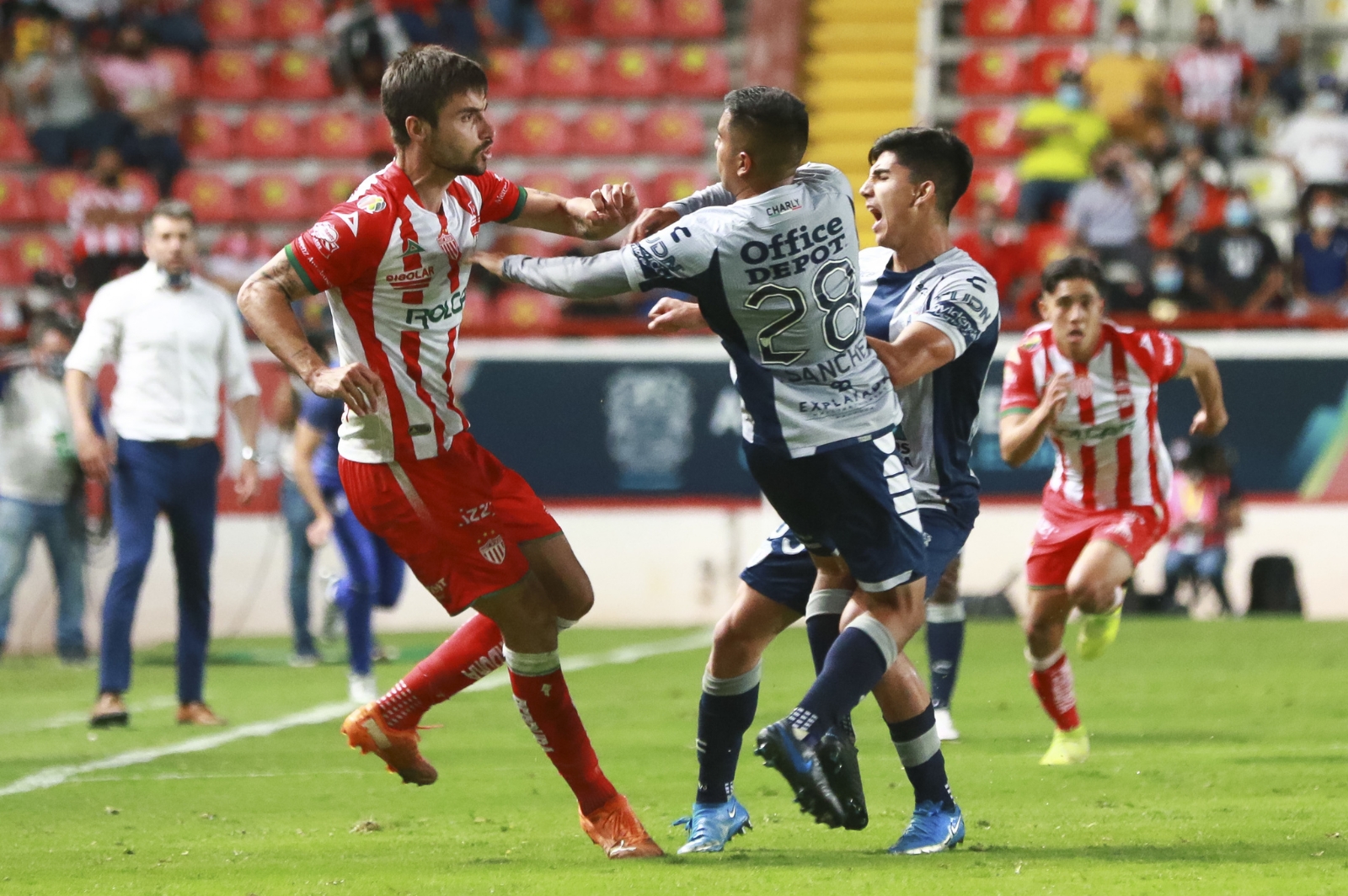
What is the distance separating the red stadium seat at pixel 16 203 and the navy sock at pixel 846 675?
16529mm

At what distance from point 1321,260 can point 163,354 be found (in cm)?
1059

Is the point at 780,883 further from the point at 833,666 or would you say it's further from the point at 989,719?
the point at 989,719

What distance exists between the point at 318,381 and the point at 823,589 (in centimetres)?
159

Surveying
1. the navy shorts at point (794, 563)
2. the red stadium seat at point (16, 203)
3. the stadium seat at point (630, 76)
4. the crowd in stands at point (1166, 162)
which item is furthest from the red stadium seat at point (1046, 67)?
the navy shorts at point (794, 563)

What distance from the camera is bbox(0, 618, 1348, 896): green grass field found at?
4828 millimetres

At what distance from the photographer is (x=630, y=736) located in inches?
332

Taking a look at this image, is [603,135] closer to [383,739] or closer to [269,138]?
[269,138]

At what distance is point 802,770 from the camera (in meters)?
4.55

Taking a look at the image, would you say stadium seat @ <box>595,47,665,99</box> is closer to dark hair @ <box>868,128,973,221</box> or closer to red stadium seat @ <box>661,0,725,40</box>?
red stadium seat @ <box>661,0,725,40</box>

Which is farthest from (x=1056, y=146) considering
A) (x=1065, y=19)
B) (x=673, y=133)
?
(x=673, y=133)

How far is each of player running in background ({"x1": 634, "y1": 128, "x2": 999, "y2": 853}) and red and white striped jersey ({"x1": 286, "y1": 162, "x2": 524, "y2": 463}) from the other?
61cm

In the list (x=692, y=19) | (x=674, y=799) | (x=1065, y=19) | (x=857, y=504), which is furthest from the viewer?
(x=692, y=19)

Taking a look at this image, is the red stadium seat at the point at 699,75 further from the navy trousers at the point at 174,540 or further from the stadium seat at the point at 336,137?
the navy trousers at the point at 174,540

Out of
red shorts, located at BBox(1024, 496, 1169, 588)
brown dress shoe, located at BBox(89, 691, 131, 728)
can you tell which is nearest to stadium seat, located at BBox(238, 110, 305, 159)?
brown dress shoe, located at BBox(89, 691, 131, 728)
